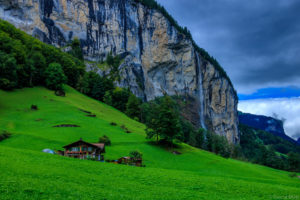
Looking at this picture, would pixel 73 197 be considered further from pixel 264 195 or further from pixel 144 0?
pixel 144 0

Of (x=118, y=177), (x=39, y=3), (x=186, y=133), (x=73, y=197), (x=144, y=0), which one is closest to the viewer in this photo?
(x=73, y=197)

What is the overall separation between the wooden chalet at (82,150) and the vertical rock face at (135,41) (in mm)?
86917

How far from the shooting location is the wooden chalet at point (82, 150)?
33594 mm

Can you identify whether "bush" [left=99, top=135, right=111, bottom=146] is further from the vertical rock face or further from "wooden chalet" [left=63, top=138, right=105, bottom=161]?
the vertical rock face

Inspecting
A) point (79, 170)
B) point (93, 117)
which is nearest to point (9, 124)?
point (93, 117)

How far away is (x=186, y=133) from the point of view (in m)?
91.4

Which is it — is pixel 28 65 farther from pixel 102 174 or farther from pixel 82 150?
pixel 102 174

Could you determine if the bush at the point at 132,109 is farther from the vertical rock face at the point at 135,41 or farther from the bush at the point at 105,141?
the bush at the point at 105,141

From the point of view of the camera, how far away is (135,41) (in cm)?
13588

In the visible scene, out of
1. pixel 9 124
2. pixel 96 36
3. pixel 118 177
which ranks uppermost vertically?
pixel 96 36

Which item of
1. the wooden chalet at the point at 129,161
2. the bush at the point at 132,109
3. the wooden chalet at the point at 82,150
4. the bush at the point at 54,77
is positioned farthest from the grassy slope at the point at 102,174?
the bush at the point at 132,109

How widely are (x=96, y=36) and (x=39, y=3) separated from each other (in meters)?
33.8

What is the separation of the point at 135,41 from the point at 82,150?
11104 centimetres

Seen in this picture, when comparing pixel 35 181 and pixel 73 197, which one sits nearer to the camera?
pixel 73 197
